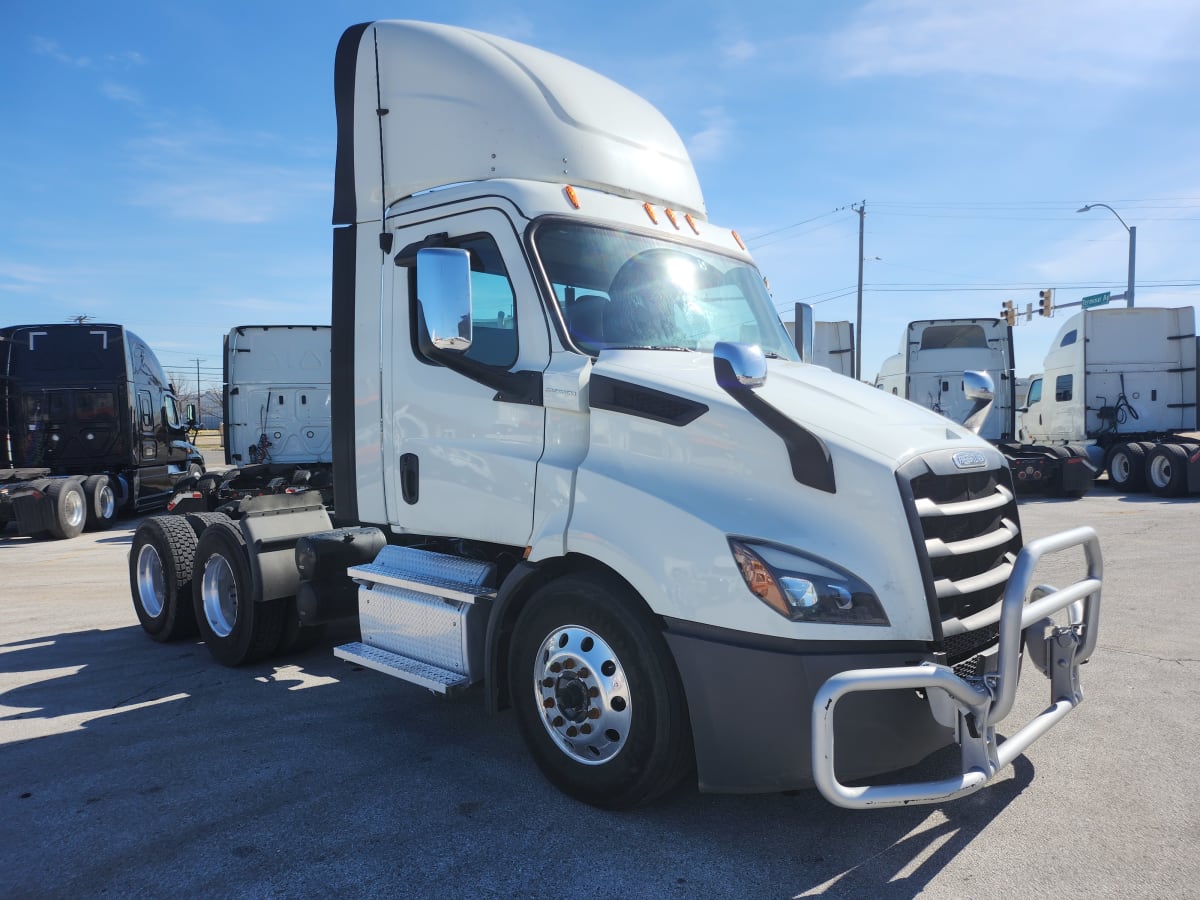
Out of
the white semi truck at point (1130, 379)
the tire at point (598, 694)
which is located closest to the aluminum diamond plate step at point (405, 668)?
the tire at point (598, 694)

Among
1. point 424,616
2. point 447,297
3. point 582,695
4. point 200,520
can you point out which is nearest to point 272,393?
point 200,520

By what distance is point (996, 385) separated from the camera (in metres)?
17.7

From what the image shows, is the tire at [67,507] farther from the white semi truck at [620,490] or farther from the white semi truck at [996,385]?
the white semi truck at [996,385]

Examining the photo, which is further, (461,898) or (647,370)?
(647,370)

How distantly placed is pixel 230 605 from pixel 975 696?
207 inches

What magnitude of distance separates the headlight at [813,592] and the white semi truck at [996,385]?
15477mm

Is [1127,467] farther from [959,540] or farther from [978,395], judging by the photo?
[959,540]

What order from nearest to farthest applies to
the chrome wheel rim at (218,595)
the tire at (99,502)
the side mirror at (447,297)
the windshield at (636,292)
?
the side mirror at (447,297) < the windshield at (636,292) < the chrome wheel rim at (218,595) < the tire at (99,502)

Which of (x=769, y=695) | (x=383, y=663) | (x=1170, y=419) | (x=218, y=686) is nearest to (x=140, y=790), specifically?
(x=383, y=663)

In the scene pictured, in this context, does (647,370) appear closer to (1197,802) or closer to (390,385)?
(390,385)

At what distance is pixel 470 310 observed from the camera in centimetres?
373

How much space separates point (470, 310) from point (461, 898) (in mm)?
2355

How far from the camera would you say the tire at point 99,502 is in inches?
590

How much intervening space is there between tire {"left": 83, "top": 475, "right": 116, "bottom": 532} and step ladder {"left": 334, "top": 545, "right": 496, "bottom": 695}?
12.7 m
